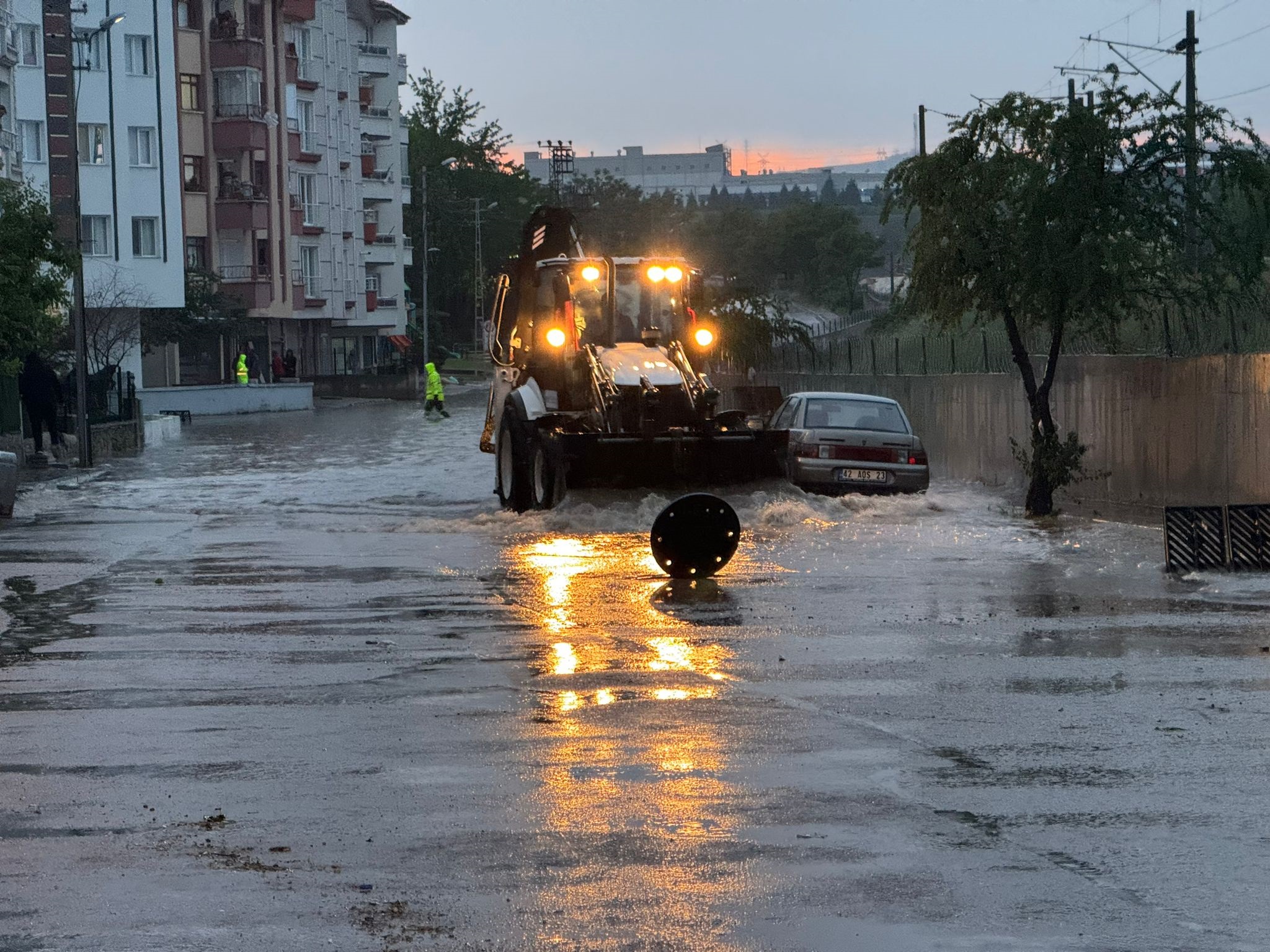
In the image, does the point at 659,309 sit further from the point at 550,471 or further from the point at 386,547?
the point at 386,547

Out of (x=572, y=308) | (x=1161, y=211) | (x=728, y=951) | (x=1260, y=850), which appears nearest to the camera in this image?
(x=728, y=951)

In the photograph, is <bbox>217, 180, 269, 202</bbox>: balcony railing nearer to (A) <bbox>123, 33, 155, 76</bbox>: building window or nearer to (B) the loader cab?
(A) <bbox>123, 33, 155, 76</bbox>: building window

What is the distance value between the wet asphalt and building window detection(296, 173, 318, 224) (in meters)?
75.7

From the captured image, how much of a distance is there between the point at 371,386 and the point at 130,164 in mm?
17629

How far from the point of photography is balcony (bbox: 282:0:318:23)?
8825 centimetres

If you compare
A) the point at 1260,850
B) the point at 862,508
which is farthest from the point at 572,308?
the point at 1260,850

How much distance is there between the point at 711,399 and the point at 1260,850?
53.3 ft

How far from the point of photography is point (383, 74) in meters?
114

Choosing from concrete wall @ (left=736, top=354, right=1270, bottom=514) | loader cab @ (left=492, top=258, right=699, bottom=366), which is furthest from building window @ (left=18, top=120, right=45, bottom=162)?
loader cab @ (left=492, top=258, right=699, bottom=366)

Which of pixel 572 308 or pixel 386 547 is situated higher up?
pixel 572 308

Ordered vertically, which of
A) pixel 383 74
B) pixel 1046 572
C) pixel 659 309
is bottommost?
pixel 1046 572

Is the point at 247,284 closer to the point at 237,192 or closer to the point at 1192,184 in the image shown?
the point at 237,192

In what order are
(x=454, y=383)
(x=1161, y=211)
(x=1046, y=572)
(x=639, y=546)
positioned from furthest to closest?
(x=454, y=383)
(x=1161, y=211)
(x=639, y=546)
(x=1046, y=572)

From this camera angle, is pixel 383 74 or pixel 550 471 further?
pixel 383 74
